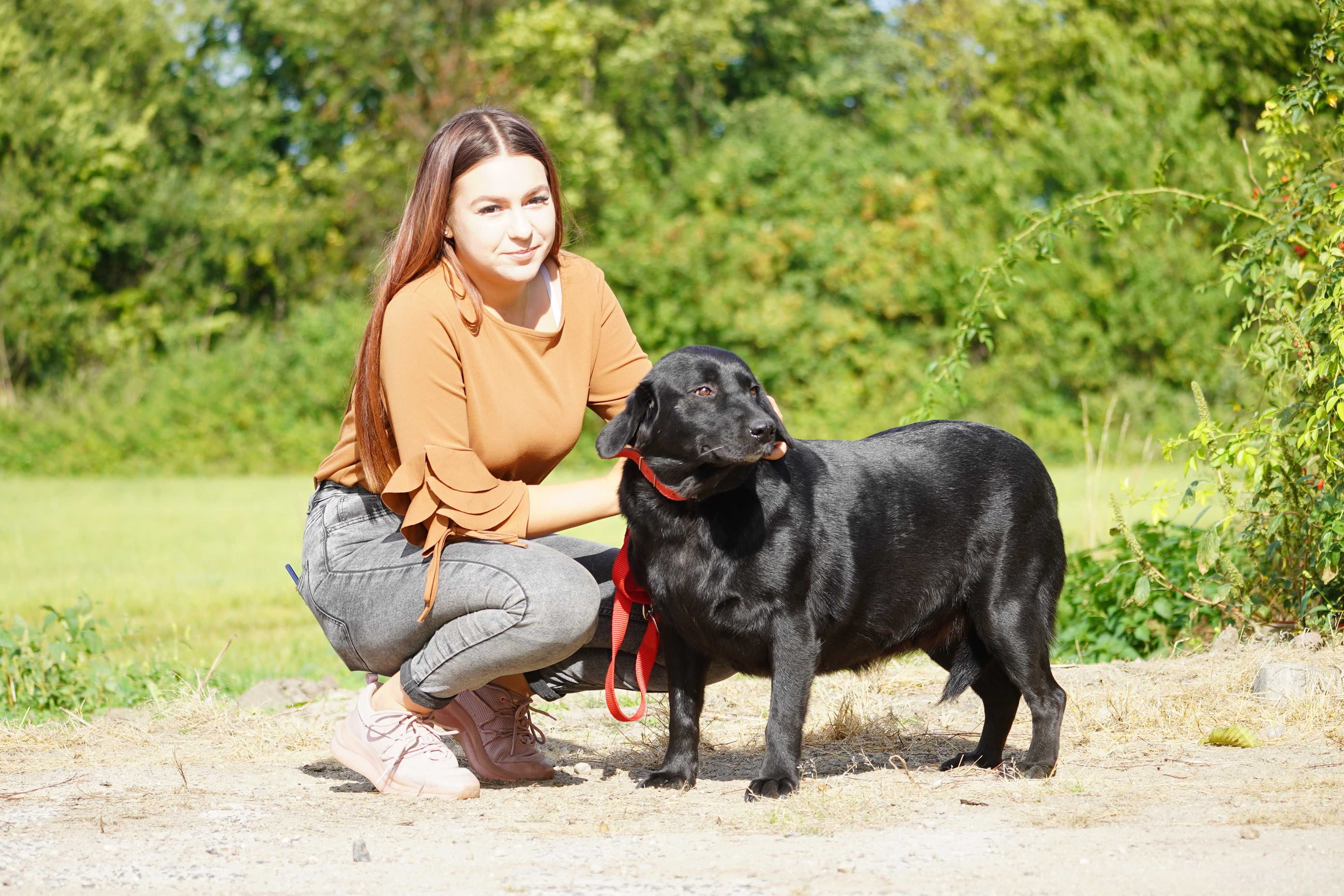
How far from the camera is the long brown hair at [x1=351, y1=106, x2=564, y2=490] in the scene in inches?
139

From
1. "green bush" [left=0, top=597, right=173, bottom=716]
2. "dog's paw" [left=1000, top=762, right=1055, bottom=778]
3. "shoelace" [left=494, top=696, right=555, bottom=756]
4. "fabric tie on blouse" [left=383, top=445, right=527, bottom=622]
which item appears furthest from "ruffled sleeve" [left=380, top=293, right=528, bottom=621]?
"green bush" [left=0, top=597, right=173, bottom=716]

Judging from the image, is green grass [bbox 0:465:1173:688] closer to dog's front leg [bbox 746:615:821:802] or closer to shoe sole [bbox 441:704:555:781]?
shoe sole [bbox 441:704:555:781]

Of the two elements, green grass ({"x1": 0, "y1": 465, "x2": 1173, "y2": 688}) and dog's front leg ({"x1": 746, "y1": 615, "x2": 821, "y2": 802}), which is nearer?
dog's front leg ({"x1": 746, "y1": 615, "x2": 821, "y2": 802})

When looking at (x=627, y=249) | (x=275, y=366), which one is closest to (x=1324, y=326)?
(x=627, y=249)

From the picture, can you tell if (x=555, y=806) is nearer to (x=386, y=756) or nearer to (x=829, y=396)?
(x=386, y=756)

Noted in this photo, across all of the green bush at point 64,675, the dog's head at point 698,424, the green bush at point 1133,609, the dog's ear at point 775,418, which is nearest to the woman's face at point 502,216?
the dog's head at point 698,424

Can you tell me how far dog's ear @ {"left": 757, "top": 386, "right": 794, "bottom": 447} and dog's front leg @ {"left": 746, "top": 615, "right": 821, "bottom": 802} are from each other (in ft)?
1.49

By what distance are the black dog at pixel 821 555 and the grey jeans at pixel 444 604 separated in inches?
8.6

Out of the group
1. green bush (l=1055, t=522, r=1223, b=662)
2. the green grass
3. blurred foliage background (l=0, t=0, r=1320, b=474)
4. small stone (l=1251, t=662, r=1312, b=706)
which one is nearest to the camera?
small stone (l=1251, t=662, r=1312, b=706)

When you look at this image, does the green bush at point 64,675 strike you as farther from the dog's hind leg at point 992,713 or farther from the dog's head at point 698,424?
the dog's hind leg at point 992,713

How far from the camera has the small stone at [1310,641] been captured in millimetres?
4484

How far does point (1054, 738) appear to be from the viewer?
3596mm

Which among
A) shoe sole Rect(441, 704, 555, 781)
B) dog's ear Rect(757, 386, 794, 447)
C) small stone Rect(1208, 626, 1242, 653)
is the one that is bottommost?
shoe sole Rect(441, 704, 555, 781)

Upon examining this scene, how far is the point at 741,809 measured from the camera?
3195mm
